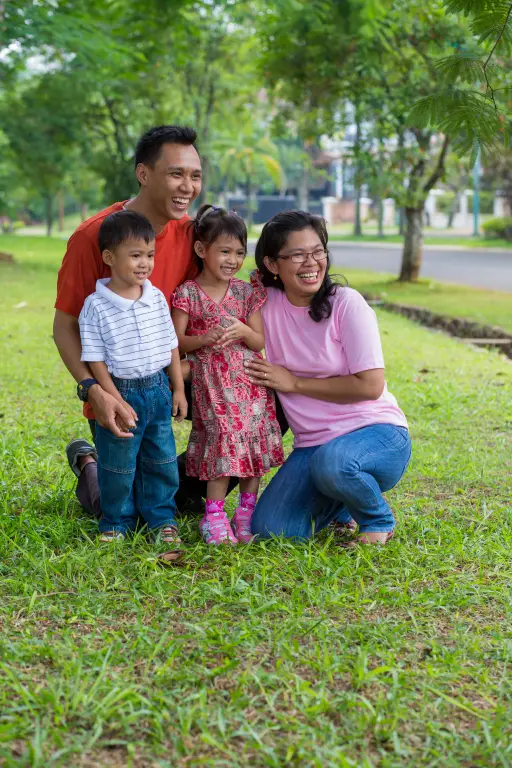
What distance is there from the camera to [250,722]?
7.96 feet

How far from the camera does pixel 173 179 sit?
3689 mm

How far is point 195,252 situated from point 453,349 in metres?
5.60

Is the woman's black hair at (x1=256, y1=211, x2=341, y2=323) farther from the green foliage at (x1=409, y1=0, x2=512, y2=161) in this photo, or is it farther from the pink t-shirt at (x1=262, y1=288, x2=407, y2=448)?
the green foliage at (x1=409, y1=0, x2=512, y2=161)

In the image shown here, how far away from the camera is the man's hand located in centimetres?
342

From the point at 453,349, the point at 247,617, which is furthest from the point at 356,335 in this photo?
the point at 453,349

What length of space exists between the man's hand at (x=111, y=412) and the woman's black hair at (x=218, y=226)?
705mm

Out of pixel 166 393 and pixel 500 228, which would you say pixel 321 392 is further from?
pixel 500 228

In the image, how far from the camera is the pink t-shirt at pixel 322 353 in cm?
368

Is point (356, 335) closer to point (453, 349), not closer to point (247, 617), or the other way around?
point (247, 617)

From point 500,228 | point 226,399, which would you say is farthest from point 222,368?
point 500,228

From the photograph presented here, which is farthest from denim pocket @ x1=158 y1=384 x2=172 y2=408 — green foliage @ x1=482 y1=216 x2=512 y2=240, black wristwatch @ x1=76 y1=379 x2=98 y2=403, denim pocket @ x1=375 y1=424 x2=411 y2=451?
green foliage @ x1=482 y1=216 x2=512 y2=240

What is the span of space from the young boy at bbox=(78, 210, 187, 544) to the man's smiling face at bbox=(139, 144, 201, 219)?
0.78ft

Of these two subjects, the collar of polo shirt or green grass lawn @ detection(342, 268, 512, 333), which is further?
green grass lawn @ detection(342, 268, 512, 333)

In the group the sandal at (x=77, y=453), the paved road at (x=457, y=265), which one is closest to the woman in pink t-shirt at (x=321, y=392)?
the sandal at (x=77, y=453)
